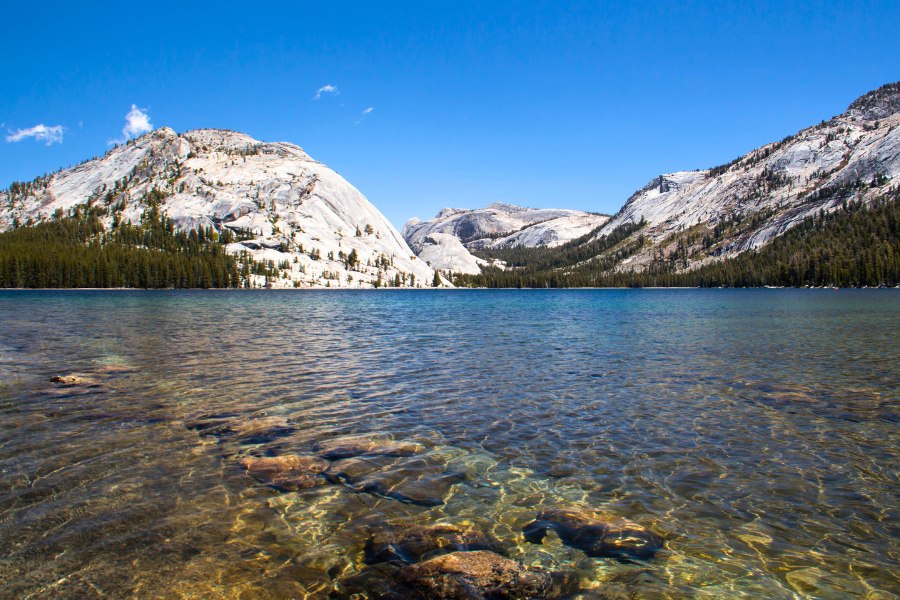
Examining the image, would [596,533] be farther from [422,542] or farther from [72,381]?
[72,381]

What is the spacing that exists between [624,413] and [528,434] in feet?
15.9

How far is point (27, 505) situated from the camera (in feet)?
37.0

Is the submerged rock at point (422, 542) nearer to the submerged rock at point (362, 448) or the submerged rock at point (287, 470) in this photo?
the submerged rock at point (287, 470)

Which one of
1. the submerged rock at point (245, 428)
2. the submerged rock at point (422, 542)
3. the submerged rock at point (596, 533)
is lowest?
the submerged rock at point (596, 533)

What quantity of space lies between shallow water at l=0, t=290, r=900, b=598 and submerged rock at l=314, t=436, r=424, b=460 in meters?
0.44

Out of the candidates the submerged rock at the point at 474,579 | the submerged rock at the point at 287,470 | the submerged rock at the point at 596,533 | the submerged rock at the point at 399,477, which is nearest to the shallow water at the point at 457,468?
the submerged rock at the point at 399,477

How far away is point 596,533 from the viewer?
10.4 m

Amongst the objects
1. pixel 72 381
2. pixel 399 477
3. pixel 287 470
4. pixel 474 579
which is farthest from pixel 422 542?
pixel 72 381

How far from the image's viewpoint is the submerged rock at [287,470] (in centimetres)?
1303

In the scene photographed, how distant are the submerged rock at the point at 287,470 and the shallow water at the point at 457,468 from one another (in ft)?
1.30

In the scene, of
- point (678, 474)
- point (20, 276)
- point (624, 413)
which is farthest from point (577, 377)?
point (20, 276)

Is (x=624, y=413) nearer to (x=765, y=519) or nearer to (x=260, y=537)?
(x=765, y=519)

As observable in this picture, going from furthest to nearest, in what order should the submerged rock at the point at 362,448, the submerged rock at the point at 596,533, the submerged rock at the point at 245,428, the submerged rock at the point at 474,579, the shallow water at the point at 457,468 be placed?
the submerged rock at the point at 245,428 → the submerged rock at the point at 362,448 → the submerged rock at the point at 596,533 → the shallow water at the point at 457,468 → the submerged rock at the point at 474,579

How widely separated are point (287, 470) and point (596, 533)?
27.0 ft
